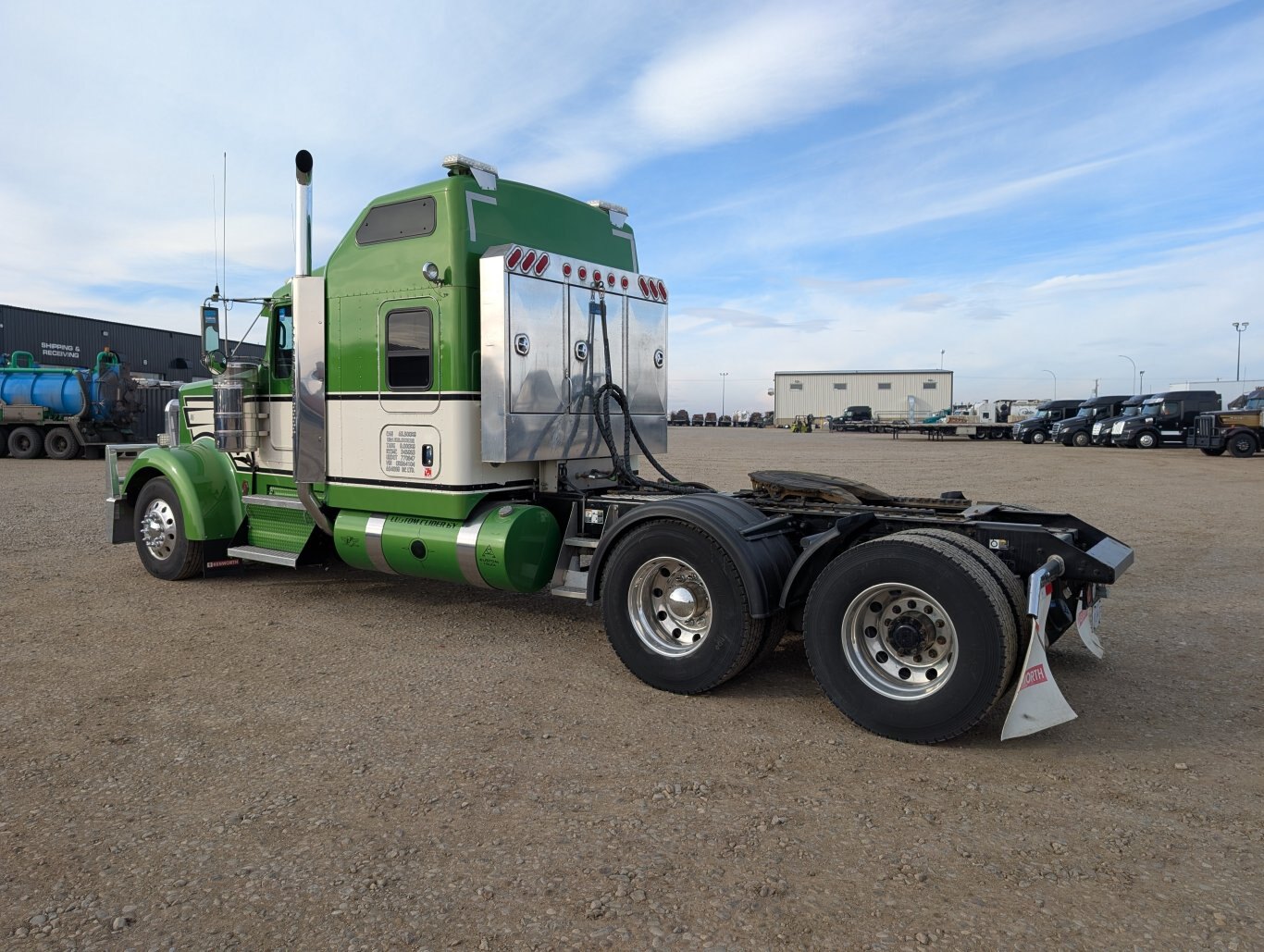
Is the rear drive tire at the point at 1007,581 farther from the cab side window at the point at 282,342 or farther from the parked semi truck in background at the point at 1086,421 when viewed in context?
the parked semi truck in background at the point at 1086,421

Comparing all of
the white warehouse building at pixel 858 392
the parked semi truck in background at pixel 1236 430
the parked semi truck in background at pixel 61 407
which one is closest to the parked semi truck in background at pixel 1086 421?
the parked semi truck in background at pixel 1236 430

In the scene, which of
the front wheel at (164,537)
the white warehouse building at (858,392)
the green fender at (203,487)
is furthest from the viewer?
the white warehouse building at (858,392)

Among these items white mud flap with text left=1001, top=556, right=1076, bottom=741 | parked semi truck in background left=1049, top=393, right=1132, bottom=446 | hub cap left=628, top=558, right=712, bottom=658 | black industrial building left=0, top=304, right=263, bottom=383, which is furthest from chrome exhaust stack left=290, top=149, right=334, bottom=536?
parked semi truck in background left=1049, top=393, right=1132, bottom=446

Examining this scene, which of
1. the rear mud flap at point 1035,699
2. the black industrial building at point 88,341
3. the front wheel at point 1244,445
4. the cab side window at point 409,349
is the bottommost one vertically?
the rear mud flap at point 1035,699

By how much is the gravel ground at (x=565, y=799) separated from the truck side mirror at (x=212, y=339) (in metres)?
2.38

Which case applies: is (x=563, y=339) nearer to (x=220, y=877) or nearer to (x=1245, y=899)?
(x=220, y=877)

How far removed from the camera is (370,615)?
7.16 metres

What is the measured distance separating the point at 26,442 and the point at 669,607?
85.7 feet

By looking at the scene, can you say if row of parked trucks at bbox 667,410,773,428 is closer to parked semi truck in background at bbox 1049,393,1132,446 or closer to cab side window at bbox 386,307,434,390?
parked semi truck in background at bbox 1049,393,1132,446

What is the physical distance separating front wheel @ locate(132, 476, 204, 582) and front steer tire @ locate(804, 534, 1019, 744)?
608 centimetres

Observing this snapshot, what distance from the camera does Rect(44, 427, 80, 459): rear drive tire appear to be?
24.7 meters

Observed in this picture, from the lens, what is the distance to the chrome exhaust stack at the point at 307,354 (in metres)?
7.11

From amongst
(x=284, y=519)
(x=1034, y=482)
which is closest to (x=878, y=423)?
(x=1034, y=482)

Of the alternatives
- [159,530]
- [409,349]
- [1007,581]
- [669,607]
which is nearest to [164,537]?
[159,530]
